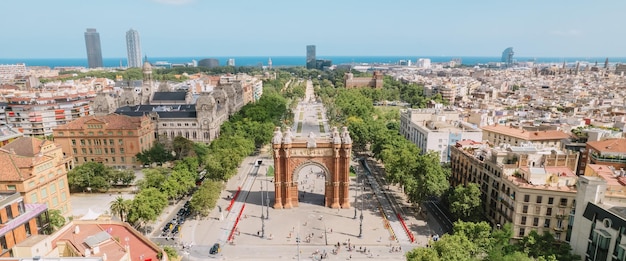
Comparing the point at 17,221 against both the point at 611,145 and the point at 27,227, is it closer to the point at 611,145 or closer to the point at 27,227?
the point at 27,227

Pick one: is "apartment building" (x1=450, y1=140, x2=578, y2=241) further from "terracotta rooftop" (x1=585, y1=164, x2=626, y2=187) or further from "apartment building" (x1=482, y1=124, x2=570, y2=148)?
"apartment building" (x1=482, y1=124, x2=570, y2=148)

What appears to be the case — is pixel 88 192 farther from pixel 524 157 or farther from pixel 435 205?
pixel 524 157

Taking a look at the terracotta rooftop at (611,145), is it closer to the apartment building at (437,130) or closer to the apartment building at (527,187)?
the apartment building at (527,187)

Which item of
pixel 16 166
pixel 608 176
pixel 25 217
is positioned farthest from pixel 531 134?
pixel 16 166

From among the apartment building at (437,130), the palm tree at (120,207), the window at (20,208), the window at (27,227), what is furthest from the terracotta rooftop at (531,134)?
the window at (20,208)

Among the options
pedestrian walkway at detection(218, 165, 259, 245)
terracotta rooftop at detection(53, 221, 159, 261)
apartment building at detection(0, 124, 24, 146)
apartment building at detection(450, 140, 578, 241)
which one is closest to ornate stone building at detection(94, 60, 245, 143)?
apartment building at detection(0, 124, 24, 146)

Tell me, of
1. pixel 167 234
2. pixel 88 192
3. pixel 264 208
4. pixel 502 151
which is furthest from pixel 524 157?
pixel 88 192
